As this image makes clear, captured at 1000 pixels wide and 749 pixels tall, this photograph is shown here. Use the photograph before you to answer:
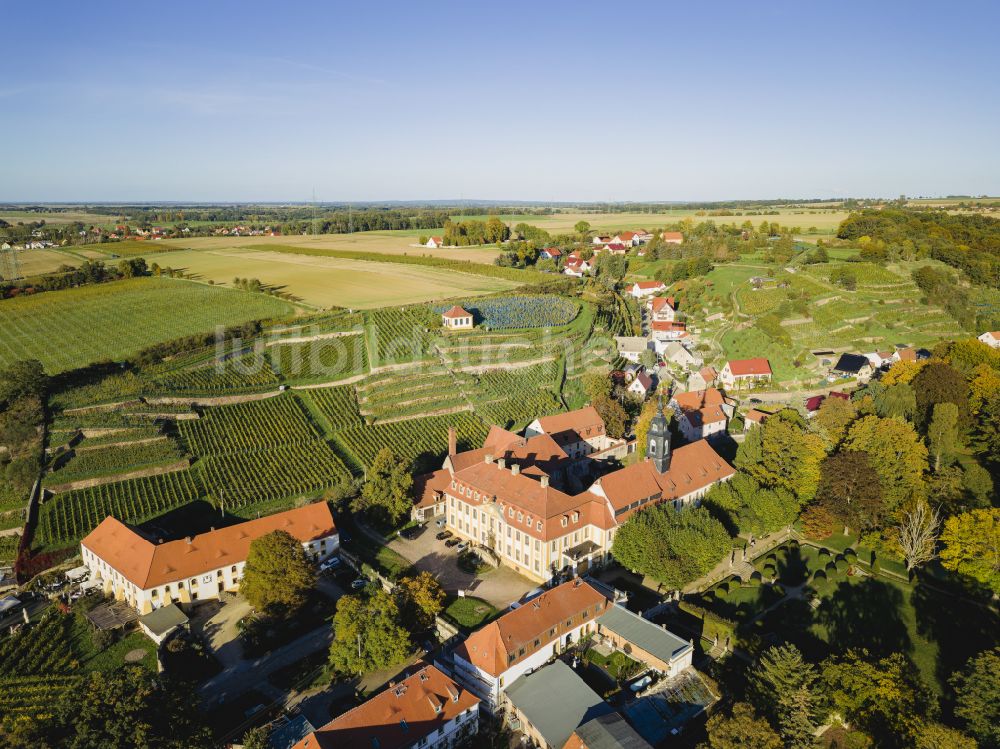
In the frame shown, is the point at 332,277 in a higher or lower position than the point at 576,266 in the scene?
higher

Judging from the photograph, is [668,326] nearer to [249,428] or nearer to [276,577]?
[249,428]

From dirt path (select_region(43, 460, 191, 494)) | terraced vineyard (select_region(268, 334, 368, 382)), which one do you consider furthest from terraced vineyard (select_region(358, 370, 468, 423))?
dirt path (select_region(43, 460, 191, 494))

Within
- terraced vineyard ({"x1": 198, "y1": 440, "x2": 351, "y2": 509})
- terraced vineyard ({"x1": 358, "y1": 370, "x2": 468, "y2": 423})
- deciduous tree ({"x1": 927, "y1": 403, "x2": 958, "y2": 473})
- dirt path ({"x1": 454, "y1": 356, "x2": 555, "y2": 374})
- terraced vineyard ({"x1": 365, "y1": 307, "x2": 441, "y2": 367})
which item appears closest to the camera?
terraced vineyard ({"x1": 198, "y1": 440, "x2": 351, "y2": 509})

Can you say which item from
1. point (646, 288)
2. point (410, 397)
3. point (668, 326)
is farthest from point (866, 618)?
point (646, 288)

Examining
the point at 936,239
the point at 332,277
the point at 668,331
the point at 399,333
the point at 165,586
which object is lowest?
the point at 165,586

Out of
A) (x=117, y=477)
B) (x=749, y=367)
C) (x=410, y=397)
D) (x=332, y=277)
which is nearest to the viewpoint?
(x=117, y=477)

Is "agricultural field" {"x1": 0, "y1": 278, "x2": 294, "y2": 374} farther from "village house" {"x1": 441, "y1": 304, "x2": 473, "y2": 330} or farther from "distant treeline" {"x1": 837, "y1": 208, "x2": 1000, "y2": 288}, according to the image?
"distant treeline" {"x1": 837, "y1": 208, "x2": 1000, "y2": 288}

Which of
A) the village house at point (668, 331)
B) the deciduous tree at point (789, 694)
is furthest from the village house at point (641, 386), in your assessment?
the deciduous tree at point (789, 694)
